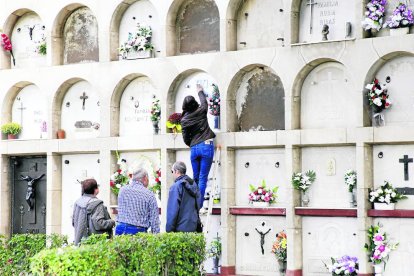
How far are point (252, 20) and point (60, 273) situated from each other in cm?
732

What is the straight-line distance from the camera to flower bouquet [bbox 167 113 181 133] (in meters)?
16.9

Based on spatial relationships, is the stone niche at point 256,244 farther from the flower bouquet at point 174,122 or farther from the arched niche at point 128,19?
the arched niche at point 128,19

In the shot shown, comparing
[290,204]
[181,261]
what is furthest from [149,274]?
[290,204]

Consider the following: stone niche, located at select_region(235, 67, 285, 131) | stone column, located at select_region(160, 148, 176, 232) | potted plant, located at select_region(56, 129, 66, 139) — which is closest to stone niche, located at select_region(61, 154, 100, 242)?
potted plant, located at select_region(56, 129, 66, 139)

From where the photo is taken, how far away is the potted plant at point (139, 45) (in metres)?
17.8

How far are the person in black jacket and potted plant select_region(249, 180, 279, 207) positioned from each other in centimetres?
84

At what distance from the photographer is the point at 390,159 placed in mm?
15234

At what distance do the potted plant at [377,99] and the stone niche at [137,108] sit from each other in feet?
14.2

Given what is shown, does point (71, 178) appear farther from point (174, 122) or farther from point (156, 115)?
point (174, 122)

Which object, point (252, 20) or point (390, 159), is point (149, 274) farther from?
point (252, 20)

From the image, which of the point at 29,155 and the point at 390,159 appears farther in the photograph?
the point at 29,155

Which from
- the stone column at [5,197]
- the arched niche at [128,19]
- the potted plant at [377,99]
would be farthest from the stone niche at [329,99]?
the stone column at [5,197]

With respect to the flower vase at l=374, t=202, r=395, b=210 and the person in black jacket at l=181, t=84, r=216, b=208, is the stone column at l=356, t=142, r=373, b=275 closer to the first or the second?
the flower vase at l=374, t=202, r=395, b=210

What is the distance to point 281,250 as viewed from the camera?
16.0 metres
